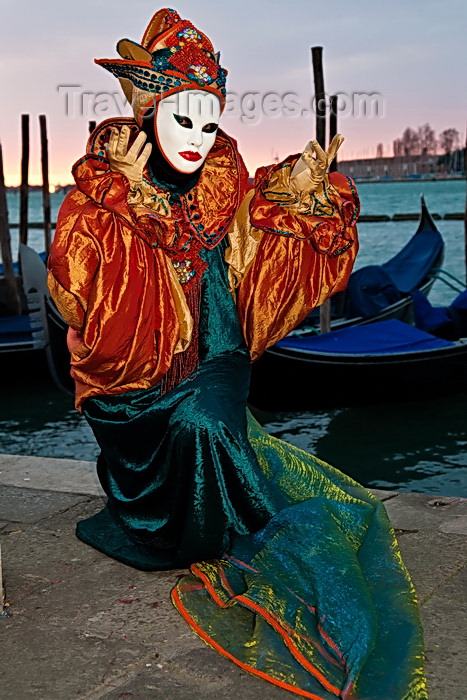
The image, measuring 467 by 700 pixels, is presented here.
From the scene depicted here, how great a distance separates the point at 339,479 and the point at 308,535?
0.60 metres

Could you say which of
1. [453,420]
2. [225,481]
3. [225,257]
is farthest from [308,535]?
[453,420]

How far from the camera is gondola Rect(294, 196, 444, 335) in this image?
9742 millimetres

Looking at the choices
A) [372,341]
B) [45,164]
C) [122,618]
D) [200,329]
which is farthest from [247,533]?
[45,164]

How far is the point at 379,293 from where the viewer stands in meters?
10.1

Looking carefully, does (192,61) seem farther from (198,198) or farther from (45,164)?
(45,164)

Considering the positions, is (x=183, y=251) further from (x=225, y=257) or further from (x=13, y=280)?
(x=13, y=280)

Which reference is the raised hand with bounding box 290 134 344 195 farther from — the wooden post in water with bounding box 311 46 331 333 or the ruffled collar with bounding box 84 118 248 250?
the wooden post in water with bounding box 311 46 331 333

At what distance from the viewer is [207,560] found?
2725 millimetres

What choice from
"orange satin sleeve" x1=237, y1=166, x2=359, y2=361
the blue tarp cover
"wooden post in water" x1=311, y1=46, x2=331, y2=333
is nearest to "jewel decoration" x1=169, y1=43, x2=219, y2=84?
"orange satin sleeve" x1=237, y1=166, x2=359, y2=361

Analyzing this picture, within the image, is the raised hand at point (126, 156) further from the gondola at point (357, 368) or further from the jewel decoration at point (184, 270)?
the gondola at point (357, 368)

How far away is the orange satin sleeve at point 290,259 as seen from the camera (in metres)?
2.77

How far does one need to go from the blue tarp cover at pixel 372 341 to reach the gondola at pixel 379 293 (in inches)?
47.1

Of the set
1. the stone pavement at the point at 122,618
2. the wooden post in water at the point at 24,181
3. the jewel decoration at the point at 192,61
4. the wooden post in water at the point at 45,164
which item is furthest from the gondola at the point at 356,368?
the wooden post in water at the point at 45,164

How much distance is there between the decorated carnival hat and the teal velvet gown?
0.49 m
